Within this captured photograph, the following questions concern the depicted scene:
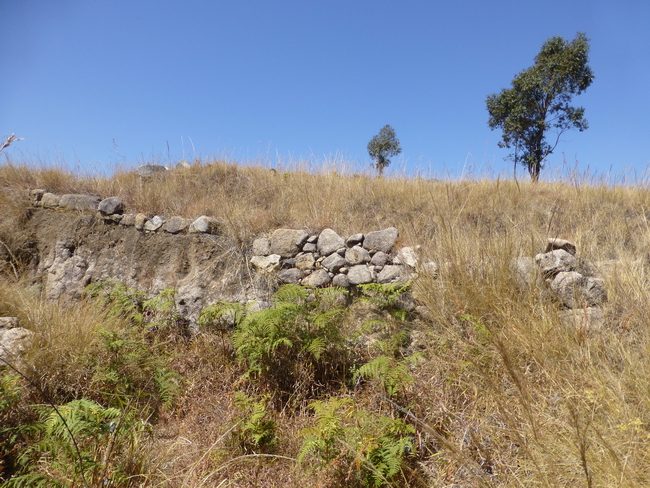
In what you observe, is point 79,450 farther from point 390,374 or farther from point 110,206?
point 110,206

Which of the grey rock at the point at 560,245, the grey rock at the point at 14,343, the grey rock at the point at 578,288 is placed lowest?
the grey rock at the point at 14,343

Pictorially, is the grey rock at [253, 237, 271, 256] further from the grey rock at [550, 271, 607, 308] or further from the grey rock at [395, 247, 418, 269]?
the grey rock at [550, 271, 607, 308]

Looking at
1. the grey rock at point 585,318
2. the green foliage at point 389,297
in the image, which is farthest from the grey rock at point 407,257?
the grey rock at point 585,318

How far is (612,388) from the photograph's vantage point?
2186 millimetres

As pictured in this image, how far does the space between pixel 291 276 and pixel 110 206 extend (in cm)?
353

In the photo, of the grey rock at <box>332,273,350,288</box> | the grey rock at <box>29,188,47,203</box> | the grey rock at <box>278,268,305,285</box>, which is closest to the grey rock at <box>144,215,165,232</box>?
the grey rock at <box>278,268,305,285</box>

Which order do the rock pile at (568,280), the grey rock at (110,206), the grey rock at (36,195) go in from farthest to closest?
1. the grey rock at (36,195)
2. the grey rock at (110,206)
3. the rock pile at (568,280)

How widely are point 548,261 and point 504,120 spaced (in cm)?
1489

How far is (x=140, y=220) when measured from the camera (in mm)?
5742

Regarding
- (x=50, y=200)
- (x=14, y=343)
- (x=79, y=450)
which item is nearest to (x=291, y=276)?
(x=79, y=450)

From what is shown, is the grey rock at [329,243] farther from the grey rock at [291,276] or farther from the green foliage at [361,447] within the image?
the green foliage at [361,447]

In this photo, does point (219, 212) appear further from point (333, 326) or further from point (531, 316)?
point (531, 316)

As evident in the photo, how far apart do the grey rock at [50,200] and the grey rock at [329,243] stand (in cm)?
490

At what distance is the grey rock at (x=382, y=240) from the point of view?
4496 mm
